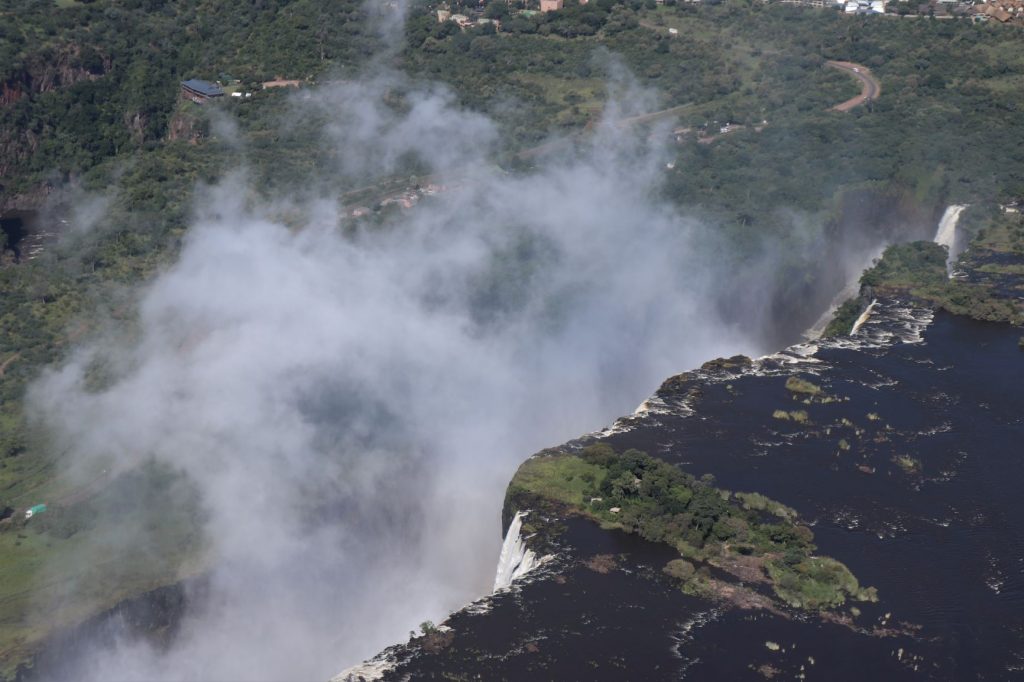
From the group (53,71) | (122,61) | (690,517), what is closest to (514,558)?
(690,517)

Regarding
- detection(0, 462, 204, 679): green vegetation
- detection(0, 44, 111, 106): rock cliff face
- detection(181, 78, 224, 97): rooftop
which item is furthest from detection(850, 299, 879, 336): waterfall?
detection(0, 44, 111, 106): rock cliff face

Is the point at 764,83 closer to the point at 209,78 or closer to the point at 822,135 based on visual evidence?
the point at 822,135

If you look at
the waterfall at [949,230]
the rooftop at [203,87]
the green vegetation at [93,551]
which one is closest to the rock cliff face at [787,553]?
the green vegetation at [93,551]

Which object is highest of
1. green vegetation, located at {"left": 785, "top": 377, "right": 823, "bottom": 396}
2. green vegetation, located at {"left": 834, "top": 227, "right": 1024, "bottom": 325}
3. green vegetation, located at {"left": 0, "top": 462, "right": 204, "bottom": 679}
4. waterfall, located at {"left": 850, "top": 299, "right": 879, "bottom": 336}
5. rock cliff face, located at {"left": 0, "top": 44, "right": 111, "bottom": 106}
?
rock cliff face, located at {"left": 0, "top": 44, "right": 111, "bottom": 106}

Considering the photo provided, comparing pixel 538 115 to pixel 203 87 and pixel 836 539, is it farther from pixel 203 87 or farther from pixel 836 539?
pixel 836 539

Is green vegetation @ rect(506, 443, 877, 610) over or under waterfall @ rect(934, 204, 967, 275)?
over

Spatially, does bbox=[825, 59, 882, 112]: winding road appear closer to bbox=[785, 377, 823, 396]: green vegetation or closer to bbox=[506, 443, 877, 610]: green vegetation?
bbox=[785, 377, 823, 396]: green vegetation
